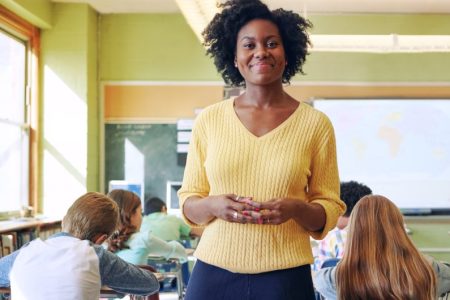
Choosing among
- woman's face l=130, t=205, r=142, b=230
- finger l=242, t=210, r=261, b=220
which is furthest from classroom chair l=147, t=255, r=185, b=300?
finger l=242, t=210, r=261, b=220

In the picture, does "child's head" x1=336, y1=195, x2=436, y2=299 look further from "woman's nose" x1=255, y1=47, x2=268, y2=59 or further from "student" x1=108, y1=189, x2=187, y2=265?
"student" x1=108, y1=189, x2=187, y2=265

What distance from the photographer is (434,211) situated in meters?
6.11

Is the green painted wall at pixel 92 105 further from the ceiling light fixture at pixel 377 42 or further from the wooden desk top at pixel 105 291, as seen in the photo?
the wooden desk top at pixel 105 291

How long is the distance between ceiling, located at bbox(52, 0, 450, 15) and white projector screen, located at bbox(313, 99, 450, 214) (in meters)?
0.87

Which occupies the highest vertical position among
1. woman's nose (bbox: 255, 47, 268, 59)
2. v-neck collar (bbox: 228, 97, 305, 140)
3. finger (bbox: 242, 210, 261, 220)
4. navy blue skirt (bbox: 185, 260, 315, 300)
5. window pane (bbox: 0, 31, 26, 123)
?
window pane (bbox: 0, 31, 26, 123)

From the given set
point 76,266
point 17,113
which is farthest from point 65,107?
point 76,266

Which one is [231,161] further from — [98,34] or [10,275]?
[98,34]

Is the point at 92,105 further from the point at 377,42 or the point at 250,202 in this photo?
the point at 250,202

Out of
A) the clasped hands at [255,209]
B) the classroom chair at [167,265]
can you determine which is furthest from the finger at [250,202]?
the classroom chair at [167,265]

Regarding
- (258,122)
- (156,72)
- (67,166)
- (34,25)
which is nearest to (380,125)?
(156,72)

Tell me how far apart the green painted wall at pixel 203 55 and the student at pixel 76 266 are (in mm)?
4072

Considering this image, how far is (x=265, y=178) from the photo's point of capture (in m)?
1.27

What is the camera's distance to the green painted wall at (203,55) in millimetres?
6203

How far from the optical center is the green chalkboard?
6250 millimetres
